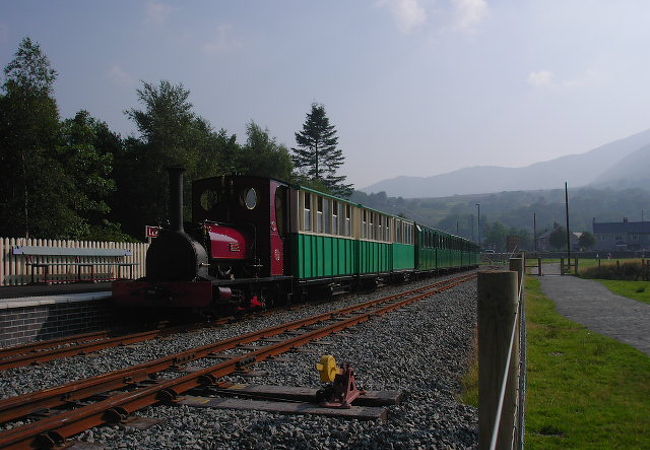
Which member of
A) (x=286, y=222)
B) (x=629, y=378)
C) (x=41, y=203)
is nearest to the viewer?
(x=629, y=378)

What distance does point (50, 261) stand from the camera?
1914 centimetres

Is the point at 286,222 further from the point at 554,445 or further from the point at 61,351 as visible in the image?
the point at 554,445

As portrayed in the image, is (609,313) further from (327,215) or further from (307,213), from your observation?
(307,213)

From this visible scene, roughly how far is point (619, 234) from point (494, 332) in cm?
20213

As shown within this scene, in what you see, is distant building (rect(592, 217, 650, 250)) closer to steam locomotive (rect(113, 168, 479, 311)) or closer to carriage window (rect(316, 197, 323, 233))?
steam locomotive (rect(113, 168, 479, 311))

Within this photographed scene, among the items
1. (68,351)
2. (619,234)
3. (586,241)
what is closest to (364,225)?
(68,351)

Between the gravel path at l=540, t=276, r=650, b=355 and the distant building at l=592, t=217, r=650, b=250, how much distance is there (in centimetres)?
16407

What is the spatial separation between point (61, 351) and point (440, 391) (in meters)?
5.35

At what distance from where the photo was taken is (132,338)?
32.3 feet

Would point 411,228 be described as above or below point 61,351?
above

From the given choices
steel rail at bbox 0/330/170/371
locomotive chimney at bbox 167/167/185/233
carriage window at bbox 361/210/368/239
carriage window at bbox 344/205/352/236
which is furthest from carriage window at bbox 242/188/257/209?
carriage window at bbox 361/210/368/239

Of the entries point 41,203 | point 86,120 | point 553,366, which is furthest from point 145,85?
point 553,366

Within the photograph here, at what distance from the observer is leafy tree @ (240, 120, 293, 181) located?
200ft

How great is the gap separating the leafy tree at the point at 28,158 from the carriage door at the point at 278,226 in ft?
56.5
